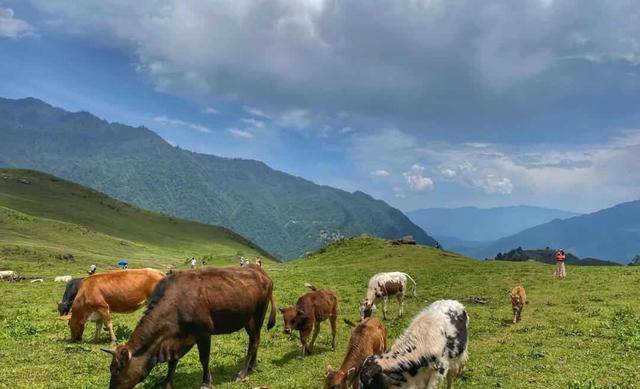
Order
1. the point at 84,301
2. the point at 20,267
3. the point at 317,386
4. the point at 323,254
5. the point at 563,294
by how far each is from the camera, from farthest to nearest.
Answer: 1. the point at 323,254
2. the point at 20,267
3. the point at 563,294
4. the point at 84,301
5. the point at 317,386

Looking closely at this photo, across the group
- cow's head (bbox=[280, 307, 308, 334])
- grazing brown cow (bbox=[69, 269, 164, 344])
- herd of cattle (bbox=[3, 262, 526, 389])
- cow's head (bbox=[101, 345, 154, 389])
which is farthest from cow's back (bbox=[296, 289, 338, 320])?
cow's head (bbox=[101, 345, 154, 389])

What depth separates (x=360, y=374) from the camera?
11.6 m

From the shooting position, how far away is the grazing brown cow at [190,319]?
12078 millimetres

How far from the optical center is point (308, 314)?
60.5ft

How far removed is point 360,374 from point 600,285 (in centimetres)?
2956

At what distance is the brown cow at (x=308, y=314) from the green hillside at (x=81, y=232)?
38.1m

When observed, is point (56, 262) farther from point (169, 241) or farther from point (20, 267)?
point (169, 241)

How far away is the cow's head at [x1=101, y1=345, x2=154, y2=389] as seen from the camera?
11.6 m

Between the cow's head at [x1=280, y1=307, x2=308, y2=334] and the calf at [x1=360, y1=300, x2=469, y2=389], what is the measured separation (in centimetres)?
646

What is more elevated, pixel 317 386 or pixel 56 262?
pixel 317 386

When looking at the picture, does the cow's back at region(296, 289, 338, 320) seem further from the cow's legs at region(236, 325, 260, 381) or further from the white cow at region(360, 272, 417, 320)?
the white cow at region(360, 272, 417, 320)

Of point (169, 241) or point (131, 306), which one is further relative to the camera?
point (169, 241)

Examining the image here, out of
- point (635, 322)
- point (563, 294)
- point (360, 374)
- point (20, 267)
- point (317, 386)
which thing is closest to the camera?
point (360, 374)

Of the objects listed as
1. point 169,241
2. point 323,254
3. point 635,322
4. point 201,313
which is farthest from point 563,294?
point 169,241
